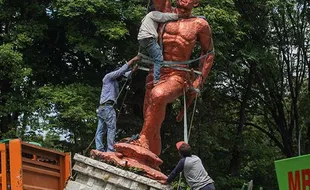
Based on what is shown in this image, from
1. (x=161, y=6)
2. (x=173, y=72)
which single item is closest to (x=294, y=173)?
(x=173, y=72)

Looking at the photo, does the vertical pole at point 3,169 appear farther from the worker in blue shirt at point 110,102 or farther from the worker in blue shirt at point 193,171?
the worker in blue shirt at point 110,102

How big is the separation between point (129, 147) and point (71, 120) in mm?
6172

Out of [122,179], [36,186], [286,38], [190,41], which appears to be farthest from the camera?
[286,38]

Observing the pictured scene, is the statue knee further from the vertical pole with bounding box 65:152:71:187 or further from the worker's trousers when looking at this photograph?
the vertical pole with bounding box 65:152:71:187

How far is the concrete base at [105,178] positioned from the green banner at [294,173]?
12.8 ft

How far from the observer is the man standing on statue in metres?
6.96

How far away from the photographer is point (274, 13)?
17891 mm

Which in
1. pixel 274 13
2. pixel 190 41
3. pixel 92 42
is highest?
pixel 274 13

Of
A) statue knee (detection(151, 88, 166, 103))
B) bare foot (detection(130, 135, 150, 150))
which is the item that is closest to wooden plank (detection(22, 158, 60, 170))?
bare foot (detection(130, 135, 150, 150))

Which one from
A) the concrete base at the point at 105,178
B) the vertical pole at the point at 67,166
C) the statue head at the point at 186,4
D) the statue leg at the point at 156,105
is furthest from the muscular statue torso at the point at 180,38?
the vertical pole at the point at 67,166

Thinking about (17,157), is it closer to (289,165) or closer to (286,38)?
(289,165)

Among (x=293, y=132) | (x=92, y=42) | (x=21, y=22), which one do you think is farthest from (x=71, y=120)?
(x=293, y=132)

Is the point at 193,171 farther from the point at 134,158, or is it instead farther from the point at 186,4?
the point at 186,4

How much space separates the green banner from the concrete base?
3899 mm
